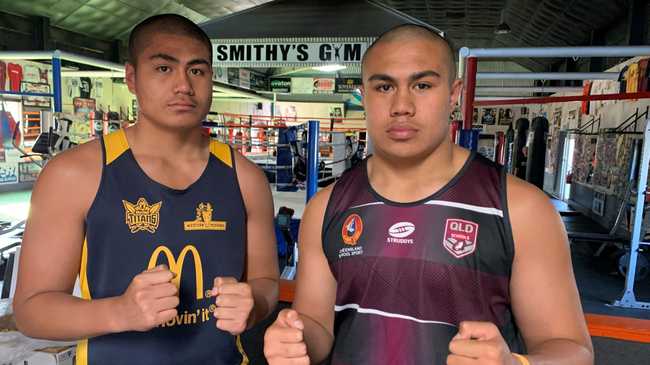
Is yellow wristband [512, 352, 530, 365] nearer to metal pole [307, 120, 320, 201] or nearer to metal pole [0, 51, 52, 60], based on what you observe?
metal pole [307, 120, 320, 201]

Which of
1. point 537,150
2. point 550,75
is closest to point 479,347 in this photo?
point 550,75

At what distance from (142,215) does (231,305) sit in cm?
39

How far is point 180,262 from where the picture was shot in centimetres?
126

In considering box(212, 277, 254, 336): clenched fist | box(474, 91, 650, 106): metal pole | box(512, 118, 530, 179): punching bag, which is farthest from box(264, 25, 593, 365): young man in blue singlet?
box(512, 118, 530, 179): punching bag

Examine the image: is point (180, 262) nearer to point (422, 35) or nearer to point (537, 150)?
point (422, 35)

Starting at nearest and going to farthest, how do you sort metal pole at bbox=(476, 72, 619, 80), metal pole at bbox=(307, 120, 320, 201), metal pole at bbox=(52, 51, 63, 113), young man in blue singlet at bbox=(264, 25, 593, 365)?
young man in blue singlet at bbox=(264, 25, 593, 365) → metal pole at bbox=(307, 120, 320, 201) → metal pole at bbox=(52, 51, 63, 113) → metal pole at bbox=(476, 72, 619, 80)

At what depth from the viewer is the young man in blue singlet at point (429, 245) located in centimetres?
108

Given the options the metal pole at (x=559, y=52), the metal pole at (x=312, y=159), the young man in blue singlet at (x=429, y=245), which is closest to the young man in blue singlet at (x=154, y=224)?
the young man in blue singlet at (x=429, y=245)

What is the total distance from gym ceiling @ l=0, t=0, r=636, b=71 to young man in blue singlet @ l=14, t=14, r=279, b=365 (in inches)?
279

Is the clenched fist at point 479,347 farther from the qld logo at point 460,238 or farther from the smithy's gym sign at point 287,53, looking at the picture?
the smithy's gym sign at point 287,53

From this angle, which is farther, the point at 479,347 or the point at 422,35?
the point at 422,35

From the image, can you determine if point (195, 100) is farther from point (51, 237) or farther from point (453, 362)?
point (453, 362)

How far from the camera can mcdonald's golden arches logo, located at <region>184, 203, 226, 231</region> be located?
128 cm

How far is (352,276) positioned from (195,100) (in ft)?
2.12
